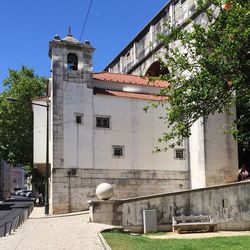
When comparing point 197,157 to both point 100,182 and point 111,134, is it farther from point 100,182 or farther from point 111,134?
point 100,182

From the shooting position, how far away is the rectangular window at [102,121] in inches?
1141

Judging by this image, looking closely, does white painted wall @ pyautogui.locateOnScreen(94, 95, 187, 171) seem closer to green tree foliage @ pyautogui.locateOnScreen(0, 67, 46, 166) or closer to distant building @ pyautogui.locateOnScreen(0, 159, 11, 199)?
green tree foliage @ pyautogui.locateOnScreen(0, 67, 46, 166)

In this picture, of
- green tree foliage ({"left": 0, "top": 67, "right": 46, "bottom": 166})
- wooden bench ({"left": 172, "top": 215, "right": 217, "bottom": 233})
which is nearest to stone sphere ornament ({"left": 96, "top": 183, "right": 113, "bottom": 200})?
wooden bench ({"left": 172, "top": 215, "right": 217, "bottom": 233})

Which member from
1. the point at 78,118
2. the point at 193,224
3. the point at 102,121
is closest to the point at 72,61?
the point at 78,118

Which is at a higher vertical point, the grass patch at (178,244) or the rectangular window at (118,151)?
the rectangular window at (118,151)

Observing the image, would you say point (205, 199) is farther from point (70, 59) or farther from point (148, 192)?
point (70, 59)

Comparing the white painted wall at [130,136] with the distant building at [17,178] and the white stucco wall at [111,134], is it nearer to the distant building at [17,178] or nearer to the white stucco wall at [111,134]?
the white stucco wall at [111,134]

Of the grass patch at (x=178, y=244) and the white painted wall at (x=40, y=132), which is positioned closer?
the grass patch at (x=178, y=244)

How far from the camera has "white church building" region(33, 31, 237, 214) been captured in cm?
2778

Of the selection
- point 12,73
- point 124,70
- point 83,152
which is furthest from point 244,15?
point 12,73

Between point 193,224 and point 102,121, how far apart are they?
10.5m

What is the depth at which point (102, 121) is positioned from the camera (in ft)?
95.6

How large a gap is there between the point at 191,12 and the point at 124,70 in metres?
15.0

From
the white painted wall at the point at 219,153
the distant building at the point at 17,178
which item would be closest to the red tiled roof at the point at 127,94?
the white painted wall at the point at 219,153
